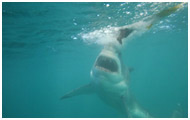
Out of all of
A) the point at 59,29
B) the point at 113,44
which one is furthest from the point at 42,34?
the point at 113,44

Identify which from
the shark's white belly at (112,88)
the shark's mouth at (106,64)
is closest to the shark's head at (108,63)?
the shark's mouth at (106,64)

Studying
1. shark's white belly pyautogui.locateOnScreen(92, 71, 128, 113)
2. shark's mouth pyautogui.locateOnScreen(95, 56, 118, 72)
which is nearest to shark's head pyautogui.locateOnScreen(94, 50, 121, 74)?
shark's mouth pyautogui.locateOnScreen(95, 56, 118, 72)

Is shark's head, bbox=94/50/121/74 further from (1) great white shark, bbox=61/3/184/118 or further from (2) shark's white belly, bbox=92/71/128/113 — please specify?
(2) shark's white belly, bbox=92/71/128/113

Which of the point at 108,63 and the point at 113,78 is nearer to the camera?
the point at 108,63

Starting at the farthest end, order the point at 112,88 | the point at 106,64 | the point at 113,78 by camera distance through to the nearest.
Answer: the point at 112,88, the point at 113,78, the point at 106,64

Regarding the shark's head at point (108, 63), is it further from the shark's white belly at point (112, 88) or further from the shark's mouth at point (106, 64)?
the shark's white belly at point (112, 88)

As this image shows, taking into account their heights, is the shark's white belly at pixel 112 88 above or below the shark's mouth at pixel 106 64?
below

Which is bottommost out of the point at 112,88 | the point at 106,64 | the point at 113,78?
the point at 112,88

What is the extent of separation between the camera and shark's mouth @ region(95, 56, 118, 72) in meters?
6.68

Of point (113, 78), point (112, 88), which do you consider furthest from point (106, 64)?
point (112, 88)

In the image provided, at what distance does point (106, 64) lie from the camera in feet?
22.8

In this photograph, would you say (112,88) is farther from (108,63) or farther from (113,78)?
(108,63)

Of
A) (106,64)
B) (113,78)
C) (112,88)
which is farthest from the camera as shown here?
(112,88)

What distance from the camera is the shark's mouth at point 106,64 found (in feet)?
21.9
